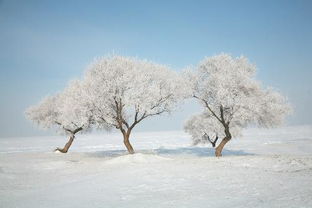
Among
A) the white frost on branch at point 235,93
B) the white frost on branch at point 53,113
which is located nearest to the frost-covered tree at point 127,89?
the white frost on branch at point 235,93

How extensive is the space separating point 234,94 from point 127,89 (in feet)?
41.2

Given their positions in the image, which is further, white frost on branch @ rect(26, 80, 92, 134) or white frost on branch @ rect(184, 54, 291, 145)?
white frost on branch @ rect(26, 80, 92, 134)

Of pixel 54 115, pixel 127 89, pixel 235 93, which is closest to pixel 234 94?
pixel 235 93

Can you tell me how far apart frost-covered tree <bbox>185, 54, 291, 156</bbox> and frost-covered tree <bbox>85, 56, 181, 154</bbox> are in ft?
10.5

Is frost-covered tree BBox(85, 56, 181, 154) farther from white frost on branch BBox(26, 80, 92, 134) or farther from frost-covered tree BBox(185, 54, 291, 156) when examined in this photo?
white frost on branch BBox(26, 80, 92, 134)

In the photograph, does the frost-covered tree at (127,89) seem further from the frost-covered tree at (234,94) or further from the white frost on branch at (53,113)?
the white frost on branch at (53,113)

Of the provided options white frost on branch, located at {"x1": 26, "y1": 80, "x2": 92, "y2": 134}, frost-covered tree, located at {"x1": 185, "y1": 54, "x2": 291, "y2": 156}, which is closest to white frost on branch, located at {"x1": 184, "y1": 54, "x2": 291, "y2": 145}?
frost-covered tree, located at {"x1": 185, "y1": 54, "x2": 291, "y2": 156}

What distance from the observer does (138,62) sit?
38.2 meters

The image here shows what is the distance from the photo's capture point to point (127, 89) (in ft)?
117

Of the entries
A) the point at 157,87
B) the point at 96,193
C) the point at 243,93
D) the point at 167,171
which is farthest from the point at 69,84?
the point at 96,193

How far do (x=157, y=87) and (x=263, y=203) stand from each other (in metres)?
26.0

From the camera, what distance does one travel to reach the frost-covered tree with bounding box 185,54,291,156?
1332 inches

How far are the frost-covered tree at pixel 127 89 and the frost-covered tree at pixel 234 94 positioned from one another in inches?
126

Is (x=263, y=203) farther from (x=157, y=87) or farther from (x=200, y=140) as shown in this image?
(x=200, y=140)
